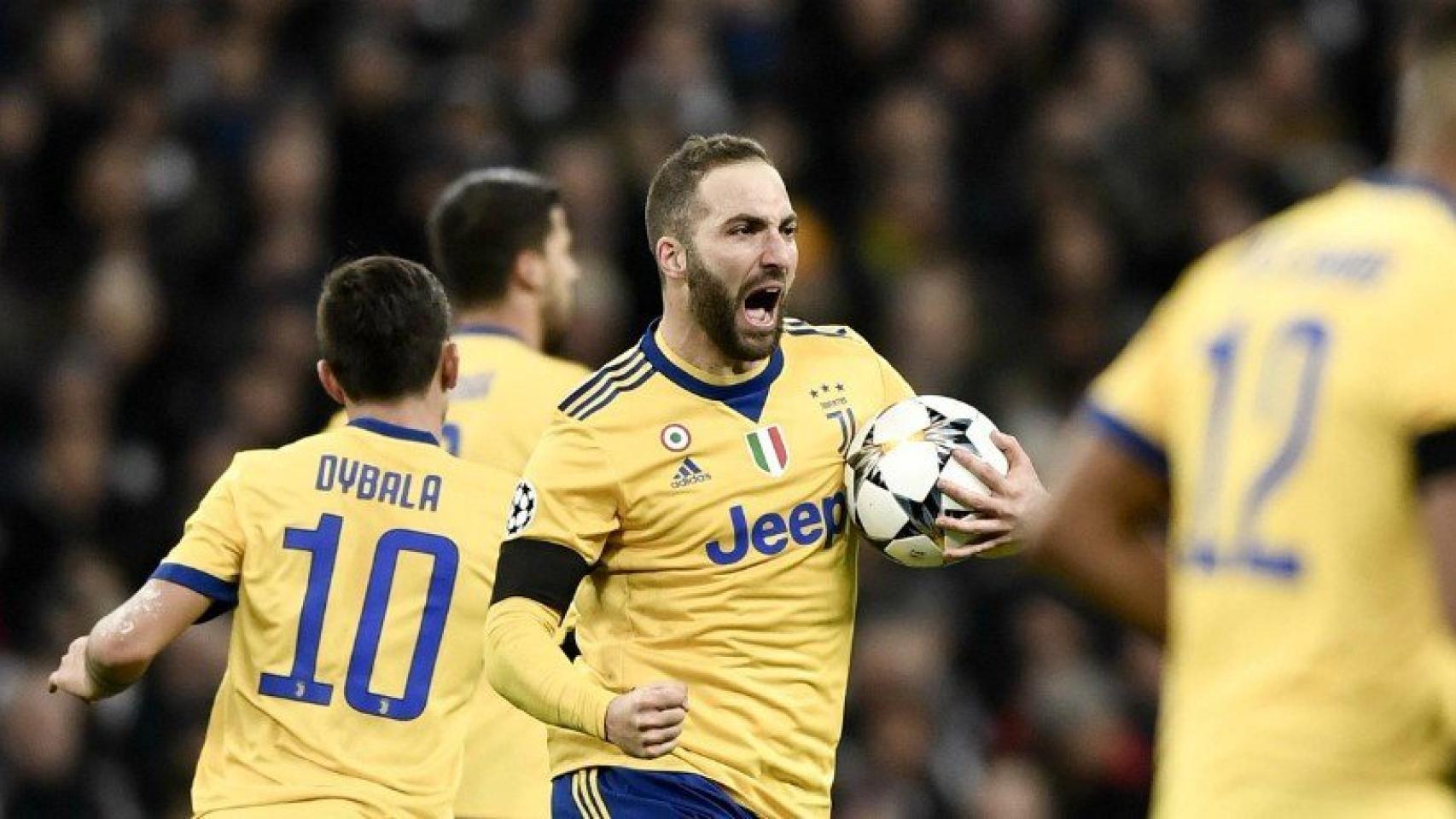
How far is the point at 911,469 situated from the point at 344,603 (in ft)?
4.36

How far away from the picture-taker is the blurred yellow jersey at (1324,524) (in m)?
3.48

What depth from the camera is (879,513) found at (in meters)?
5.71

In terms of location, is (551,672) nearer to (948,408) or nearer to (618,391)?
(618,391)

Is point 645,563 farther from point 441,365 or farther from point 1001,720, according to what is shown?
point 1001,720

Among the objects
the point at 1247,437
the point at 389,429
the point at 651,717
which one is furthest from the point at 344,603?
the point at 1247,437

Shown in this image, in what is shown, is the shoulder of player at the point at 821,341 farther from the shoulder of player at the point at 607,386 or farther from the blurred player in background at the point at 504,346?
the blurred player in background at the point at 504,346

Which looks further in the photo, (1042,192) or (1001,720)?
(1042,192)

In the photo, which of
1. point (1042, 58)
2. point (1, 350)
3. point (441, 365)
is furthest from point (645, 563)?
point (1042, 58)

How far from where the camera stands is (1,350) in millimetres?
11883

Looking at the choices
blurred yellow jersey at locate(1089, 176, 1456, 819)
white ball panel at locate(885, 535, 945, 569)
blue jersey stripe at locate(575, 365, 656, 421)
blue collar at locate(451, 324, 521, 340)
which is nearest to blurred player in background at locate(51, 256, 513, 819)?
blue jersey stripe at locate(575, 365, 656, 421)

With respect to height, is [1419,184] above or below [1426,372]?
above

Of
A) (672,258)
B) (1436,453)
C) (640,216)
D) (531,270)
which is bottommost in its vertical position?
(1436,453)

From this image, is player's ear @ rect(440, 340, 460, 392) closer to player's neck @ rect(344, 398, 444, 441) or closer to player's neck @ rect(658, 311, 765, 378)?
player's neck @ rect(344, 398, 444, 441)

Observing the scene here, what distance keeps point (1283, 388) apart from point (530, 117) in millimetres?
9736
